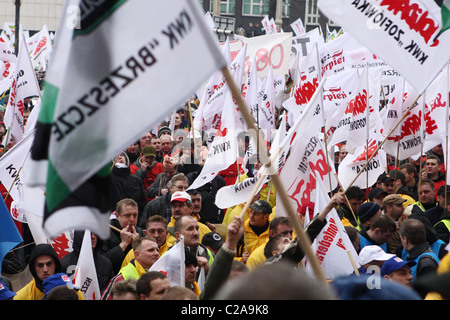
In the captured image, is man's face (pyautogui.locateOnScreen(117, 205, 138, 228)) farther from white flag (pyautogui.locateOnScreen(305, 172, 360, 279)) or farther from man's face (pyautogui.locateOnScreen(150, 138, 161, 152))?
man's face (pyautogui.locateOnScreen(150, 138, 161, 152))

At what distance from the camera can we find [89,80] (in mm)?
2695

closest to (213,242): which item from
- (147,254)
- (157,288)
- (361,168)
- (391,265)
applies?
(147,254)

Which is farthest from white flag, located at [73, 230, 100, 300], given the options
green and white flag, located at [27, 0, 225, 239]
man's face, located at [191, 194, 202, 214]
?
green and white flag, located at [27, 0, 225, 239]

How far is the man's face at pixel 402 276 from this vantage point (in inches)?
206

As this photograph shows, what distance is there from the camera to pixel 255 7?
211 feet

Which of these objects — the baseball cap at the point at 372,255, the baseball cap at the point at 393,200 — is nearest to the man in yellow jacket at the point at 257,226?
the baseball cap at the point at 393,200

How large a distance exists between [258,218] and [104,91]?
4666mm

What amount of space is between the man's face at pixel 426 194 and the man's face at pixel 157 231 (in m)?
3.08

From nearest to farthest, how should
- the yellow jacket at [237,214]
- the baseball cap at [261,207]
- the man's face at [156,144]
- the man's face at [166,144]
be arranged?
the baseball cap at [261,207] < the yellow jacket at [237,214] < the man's face at [166,144] < the man's face at [156,144]

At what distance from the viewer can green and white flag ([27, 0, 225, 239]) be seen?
105 inches

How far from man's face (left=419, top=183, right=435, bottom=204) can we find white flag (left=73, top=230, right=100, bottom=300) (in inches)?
157

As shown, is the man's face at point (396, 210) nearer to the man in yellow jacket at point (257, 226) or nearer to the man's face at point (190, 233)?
the man in yellow jacket at point (257, 226)

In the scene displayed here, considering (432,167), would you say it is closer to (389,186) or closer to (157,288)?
(389,186)
